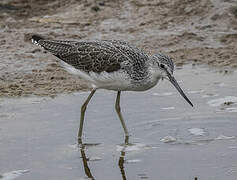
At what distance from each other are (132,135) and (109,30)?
4.32m

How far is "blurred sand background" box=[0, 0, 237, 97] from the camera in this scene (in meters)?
10.5

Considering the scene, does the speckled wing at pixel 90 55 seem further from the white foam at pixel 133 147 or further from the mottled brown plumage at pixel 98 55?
the white foam at pixel 133 147

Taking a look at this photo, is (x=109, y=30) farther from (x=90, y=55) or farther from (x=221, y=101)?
(x=90, y=55)

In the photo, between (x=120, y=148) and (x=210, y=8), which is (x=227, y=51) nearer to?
(x=210, y=8)

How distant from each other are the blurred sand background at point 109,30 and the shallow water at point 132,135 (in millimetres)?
854

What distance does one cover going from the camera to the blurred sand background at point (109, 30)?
414 inches

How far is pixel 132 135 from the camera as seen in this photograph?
8273 mm

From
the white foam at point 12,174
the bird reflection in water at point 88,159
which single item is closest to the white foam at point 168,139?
the bird reflection in water at point 88,159

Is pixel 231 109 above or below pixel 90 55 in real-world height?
below

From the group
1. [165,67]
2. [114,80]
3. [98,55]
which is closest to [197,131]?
[165,67]

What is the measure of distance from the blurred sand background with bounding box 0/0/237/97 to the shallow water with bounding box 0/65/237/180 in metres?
0.85

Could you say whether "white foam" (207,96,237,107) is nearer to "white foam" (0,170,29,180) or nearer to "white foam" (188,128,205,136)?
"white foam" (188,128,205,136)

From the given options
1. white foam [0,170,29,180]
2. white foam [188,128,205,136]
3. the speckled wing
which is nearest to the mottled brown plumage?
the speckled wing

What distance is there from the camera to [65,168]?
23.8ft
